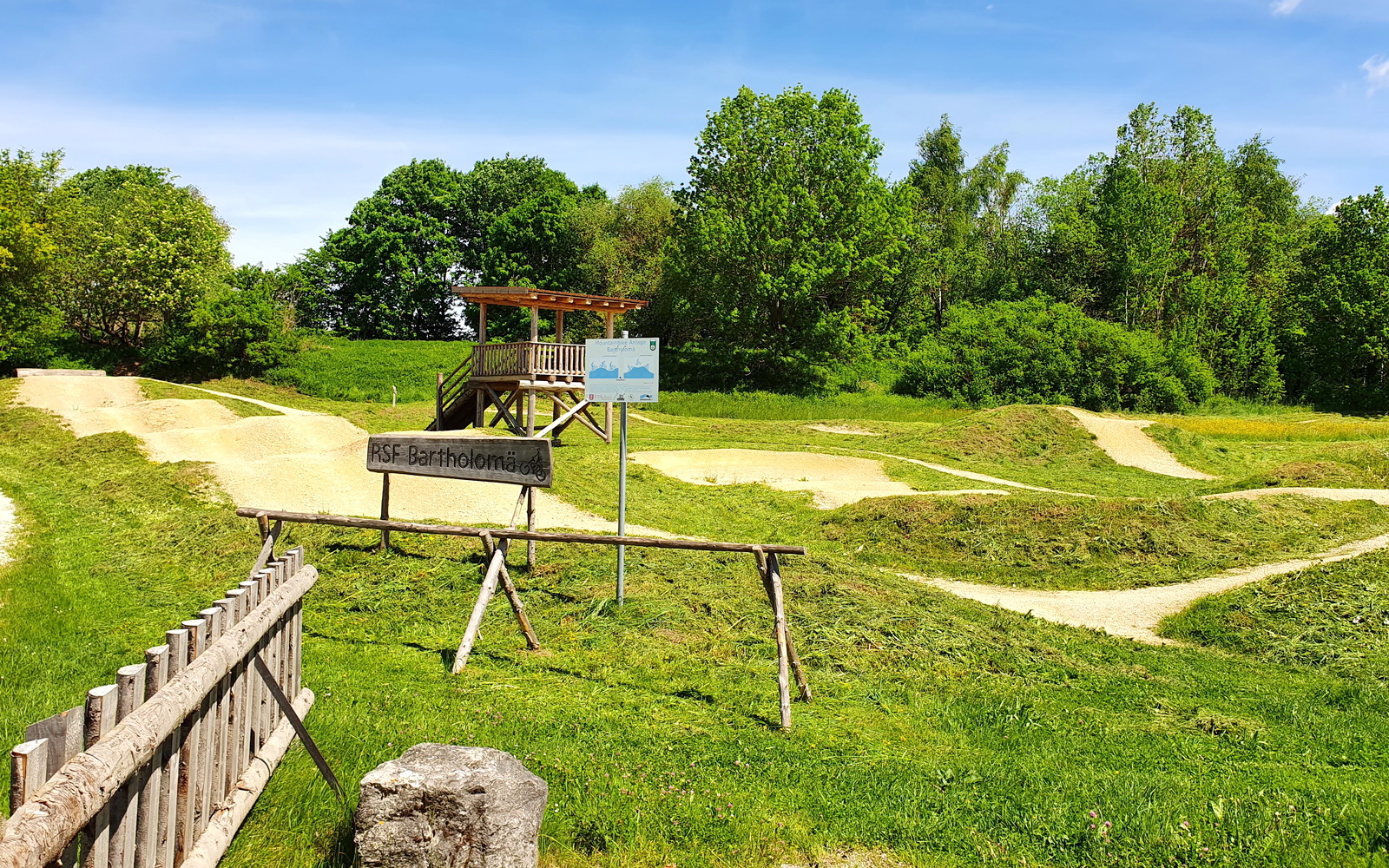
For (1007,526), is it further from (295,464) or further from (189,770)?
(189,770)

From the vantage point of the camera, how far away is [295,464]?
16125 millimetres

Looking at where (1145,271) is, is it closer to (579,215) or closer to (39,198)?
(579,215)

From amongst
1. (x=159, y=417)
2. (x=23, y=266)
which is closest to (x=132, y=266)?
(x=23, y=266)

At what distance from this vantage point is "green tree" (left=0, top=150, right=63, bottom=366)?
1280 inches

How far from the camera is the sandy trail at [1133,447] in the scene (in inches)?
960

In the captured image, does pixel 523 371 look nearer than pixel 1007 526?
No

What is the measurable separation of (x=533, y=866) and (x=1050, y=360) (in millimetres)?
37513

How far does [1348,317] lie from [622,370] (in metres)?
41.0

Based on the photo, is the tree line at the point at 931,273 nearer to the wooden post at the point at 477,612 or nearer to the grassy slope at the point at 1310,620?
the grassy slope at the point at 1310,620

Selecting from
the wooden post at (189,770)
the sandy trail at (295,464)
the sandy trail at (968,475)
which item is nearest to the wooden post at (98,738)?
the wooden post at (189,770)

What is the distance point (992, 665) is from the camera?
8.27 m

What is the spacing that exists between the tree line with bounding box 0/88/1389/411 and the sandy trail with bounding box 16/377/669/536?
1532 centimetres

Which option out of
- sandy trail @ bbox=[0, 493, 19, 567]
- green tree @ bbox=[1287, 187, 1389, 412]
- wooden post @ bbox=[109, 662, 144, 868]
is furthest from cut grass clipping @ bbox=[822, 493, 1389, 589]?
green tree @ bbox=[1287, 187, 1389, 412]

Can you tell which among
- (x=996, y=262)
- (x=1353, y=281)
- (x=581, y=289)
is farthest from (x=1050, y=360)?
(x=581, y=289)
